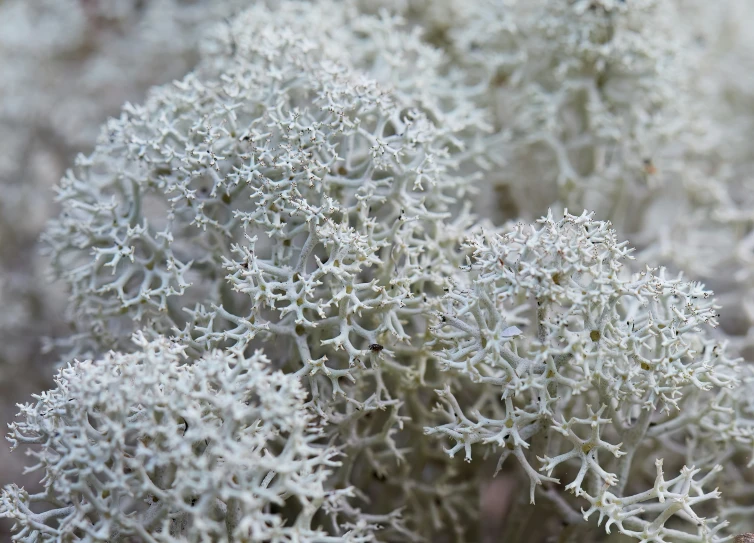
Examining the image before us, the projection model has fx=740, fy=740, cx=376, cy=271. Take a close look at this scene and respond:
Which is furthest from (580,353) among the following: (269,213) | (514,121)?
(514,121)

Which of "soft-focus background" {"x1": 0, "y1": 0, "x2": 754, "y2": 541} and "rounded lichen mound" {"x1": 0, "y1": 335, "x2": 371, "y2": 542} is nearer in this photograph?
"rounded lichen mound" {"x1": 0, "y1": 335, "x2": 371, "y2": 542}

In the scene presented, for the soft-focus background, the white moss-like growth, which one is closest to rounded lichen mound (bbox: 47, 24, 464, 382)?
the white moss-like growth

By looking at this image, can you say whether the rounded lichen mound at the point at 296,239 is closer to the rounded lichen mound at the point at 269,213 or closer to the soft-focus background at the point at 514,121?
the rounded lichen mound at the point at 269,213

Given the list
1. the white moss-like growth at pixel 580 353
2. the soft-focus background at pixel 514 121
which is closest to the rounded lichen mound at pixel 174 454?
the white moss-like growth at pixel 580 353

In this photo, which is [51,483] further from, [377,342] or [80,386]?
[377,342]

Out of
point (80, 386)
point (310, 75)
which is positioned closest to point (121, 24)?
point (310, 75)

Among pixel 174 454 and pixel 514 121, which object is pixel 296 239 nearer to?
pixel 174 454

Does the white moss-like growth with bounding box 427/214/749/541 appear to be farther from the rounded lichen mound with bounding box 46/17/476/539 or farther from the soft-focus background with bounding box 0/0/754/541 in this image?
the soft-focus background with bounding box 0/0/754/541
